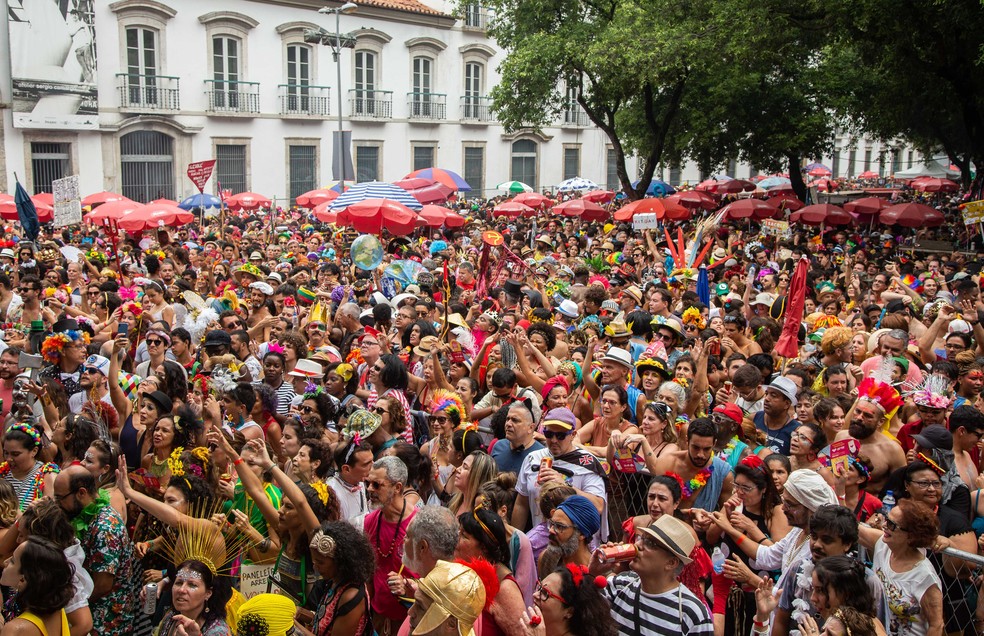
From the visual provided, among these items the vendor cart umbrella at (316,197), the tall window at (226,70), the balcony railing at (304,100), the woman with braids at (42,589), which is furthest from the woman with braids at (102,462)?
the balcony railing at (304,100)

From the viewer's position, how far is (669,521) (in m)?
3.95

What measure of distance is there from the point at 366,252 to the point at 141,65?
22406mm

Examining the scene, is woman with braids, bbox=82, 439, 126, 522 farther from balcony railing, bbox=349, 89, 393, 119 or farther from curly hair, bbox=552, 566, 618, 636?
balcony railing, bbox=349, 89, 393, 119

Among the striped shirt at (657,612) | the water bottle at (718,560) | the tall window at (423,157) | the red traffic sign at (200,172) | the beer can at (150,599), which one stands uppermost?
the tall window at (423,157)

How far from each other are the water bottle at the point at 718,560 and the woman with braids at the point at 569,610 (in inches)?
41.7

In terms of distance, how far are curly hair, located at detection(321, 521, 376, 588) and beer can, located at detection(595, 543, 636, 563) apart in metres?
1.06

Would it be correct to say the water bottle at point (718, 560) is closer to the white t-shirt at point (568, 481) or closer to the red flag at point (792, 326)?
the white t-shirt at point (568, 481)

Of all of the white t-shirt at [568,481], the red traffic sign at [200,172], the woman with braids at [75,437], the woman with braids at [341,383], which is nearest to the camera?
the white t-shirt at [568,481]

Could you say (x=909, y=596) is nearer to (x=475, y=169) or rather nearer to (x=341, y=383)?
(x=341, y=383)

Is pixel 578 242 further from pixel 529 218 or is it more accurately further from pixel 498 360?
pixel 498 360

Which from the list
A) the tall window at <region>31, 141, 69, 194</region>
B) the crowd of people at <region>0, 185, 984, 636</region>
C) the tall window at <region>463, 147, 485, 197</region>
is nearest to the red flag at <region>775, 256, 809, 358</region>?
the crowd of people at <region>0, 185, 984, 636</region>

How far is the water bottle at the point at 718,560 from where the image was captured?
4566mm

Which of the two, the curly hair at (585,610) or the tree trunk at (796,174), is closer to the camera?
the curly hair at (585,610)

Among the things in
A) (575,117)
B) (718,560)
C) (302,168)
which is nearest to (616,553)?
(718,560)
